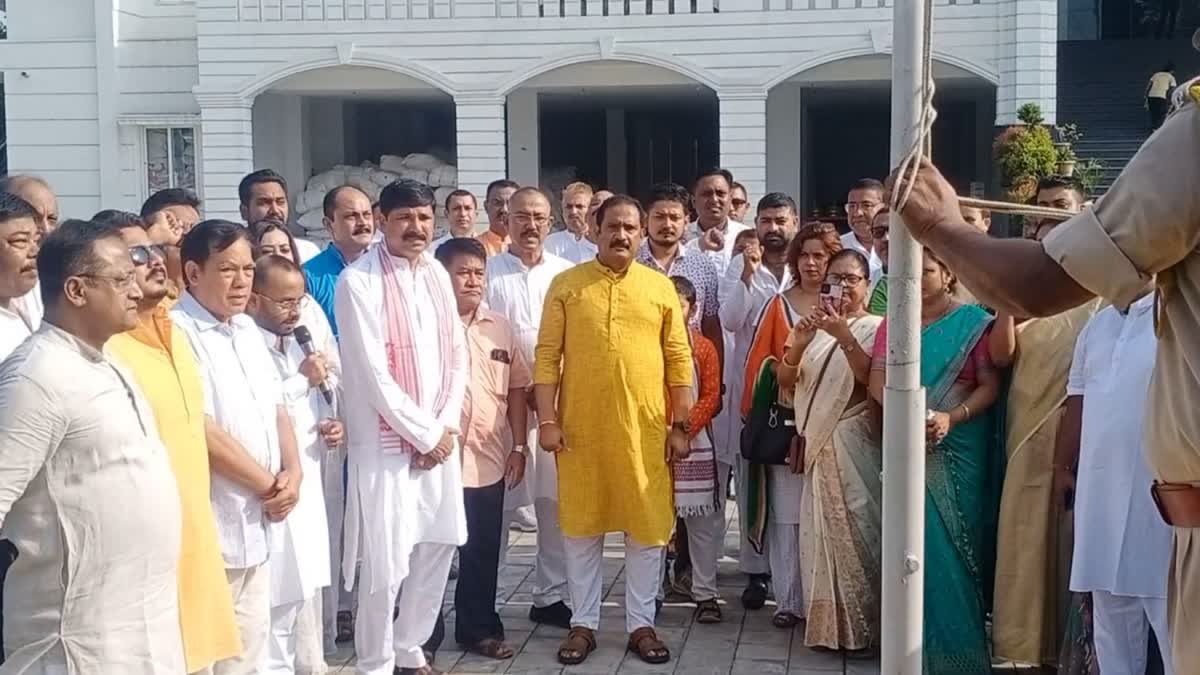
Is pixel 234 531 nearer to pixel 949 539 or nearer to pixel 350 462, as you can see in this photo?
pixel 350 462

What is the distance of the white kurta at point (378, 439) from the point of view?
4.39 metres

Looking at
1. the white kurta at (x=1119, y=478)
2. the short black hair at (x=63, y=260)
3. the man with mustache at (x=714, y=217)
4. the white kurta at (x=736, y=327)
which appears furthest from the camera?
the man with mustache at (x=714, y=217)

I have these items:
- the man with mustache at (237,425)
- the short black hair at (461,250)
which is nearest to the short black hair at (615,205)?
the short black hair at (461,250)

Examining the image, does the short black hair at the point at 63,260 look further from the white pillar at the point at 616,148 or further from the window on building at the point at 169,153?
the white pillar at the point at 616,148

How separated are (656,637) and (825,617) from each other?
0.68m

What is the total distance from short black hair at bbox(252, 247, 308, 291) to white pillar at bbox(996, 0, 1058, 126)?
1322 centimetres

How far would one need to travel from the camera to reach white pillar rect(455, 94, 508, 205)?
55.5 feet

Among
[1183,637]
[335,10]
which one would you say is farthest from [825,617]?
[335,10]

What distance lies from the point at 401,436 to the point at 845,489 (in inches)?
67.8

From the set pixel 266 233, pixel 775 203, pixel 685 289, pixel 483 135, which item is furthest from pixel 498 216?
pixel 483 135

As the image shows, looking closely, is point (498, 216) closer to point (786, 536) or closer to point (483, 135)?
point (786, 536)

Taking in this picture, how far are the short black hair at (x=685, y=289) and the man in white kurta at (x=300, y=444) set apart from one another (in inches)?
61.4

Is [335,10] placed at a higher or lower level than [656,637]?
higher

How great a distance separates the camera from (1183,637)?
2.22 m
